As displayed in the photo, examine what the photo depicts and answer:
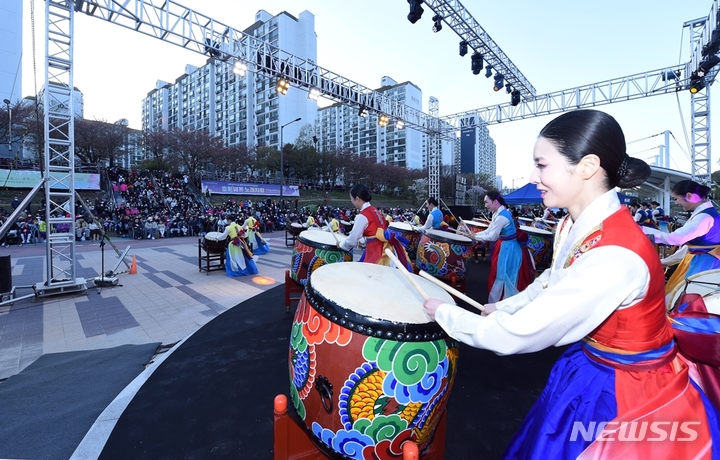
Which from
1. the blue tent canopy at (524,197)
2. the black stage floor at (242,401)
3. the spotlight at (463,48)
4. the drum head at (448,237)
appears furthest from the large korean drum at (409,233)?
the blue tent canopy at (524,197)

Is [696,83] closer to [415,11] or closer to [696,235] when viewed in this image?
[415,11]

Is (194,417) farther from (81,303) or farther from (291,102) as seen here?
(291,102)

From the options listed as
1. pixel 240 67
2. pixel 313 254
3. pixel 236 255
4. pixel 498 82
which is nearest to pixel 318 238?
pixel 313 254

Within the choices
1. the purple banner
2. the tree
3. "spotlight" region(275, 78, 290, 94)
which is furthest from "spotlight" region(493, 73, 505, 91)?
the tree

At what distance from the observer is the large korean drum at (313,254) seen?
3.31m

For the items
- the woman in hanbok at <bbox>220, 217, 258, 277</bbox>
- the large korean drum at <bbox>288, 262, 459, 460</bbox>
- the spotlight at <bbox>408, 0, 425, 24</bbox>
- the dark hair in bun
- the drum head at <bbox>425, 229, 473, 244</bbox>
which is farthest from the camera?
the woman in hanbok at <bbox>220, 217, 258, 277</bbox>

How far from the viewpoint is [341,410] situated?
4.00 ft

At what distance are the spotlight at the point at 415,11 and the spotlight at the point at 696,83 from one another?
282 inches

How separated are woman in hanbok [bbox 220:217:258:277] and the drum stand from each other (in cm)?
561

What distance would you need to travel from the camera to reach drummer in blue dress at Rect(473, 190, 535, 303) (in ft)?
12.2

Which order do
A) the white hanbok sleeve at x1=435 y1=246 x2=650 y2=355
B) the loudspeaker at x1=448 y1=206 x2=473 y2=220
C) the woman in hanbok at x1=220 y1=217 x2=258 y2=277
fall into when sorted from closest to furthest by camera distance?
the white hanbok sleeve at x1=435 y1=246 x2=650 y2=355 < the woman in hanbok at x1=220 y1=217 x2=258 y2=277 < the loudspeaker at x1=448 y1=206 x2=473 y2=220

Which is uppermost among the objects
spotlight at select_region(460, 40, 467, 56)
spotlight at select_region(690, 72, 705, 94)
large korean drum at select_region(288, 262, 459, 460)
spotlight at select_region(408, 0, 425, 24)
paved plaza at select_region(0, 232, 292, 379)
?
spotlight at select_region(460, 40, 467, 56)

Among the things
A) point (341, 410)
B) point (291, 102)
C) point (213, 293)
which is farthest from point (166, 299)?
point (291, 102)

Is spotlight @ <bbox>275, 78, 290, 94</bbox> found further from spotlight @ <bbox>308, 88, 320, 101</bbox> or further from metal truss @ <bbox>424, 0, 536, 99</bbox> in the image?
metal truss @ <bbox>424, 0, 536, 99</bbox>
